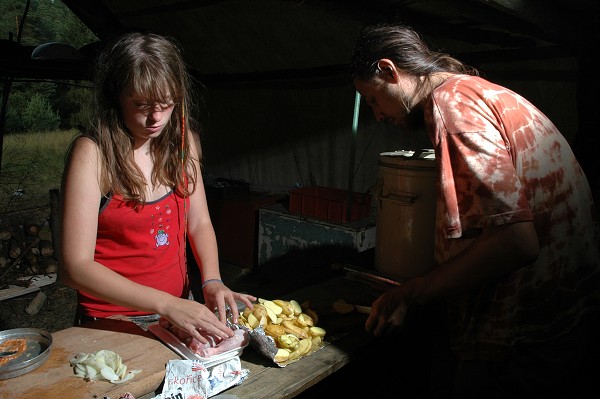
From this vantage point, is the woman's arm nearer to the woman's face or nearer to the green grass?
the woman's face

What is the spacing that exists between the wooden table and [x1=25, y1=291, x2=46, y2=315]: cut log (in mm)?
4235

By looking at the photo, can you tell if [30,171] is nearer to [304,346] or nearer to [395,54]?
[304,346]

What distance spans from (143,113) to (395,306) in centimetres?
131

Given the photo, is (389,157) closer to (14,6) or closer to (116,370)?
(116,370)

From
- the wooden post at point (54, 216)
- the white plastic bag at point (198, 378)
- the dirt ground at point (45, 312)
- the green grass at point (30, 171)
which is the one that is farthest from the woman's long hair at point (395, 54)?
the green grass at point (30, 171)

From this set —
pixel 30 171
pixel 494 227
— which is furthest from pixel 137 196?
pixel 30 171

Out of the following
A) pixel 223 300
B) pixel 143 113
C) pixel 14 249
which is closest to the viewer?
pixel 143 113

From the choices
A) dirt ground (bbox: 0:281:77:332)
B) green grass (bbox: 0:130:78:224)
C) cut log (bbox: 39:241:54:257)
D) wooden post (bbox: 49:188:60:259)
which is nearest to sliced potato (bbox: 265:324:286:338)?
dirt ground (bbox: 0:281:77:332)

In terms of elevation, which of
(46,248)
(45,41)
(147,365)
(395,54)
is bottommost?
(46,248)

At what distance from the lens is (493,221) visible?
1.49 meters

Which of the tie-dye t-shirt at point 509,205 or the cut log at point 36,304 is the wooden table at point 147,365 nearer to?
the tie-dye t-shirt at point 509,205

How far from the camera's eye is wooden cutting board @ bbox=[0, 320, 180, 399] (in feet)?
4.80

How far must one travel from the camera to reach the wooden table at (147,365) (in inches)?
58.4

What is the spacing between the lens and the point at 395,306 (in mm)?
1832
